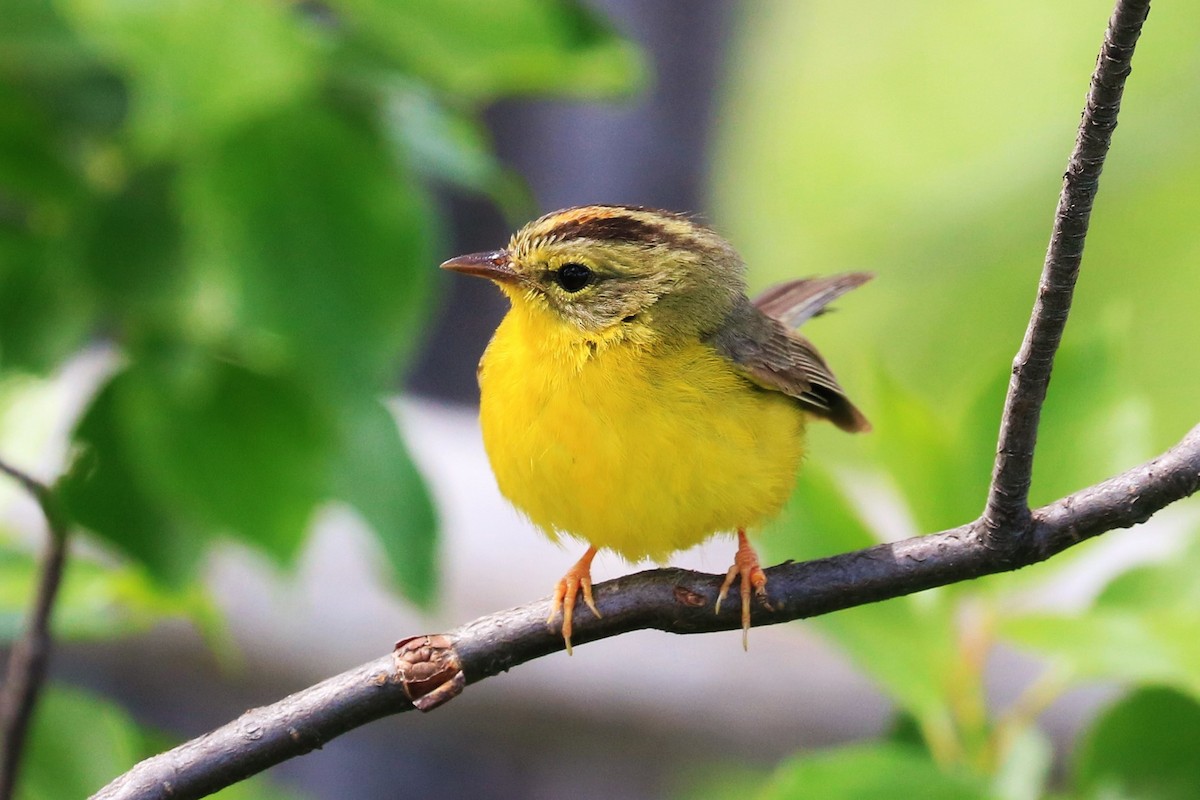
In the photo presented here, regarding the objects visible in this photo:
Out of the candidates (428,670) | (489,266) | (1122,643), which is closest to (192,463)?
(489,266)

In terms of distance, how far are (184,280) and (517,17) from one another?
0.92 meters

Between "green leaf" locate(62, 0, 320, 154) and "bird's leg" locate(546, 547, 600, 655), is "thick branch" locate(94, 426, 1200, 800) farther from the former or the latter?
"green leaf" locate(62, 0, 320, 154)

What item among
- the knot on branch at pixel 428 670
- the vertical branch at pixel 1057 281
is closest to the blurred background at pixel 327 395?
the vertical branch at pixel 1057 281

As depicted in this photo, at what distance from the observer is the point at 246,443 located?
2730 mm

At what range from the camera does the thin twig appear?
225 centimetres

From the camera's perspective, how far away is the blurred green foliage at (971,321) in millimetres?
2277

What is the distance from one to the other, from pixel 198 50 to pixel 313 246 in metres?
0.53

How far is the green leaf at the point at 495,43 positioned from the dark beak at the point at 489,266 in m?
0.36

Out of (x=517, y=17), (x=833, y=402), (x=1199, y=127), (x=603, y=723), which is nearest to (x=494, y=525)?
(x=603, y=723)

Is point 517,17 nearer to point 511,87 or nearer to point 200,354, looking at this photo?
point 511,87

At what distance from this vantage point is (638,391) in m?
2.56

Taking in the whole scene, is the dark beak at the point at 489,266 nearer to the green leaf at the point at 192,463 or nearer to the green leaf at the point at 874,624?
the green leaf at the point at 192,463

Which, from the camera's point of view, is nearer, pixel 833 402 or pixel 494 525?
pixel 833 402

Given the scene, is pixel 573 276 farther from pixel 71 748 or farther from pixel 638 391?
pixel 71 748
